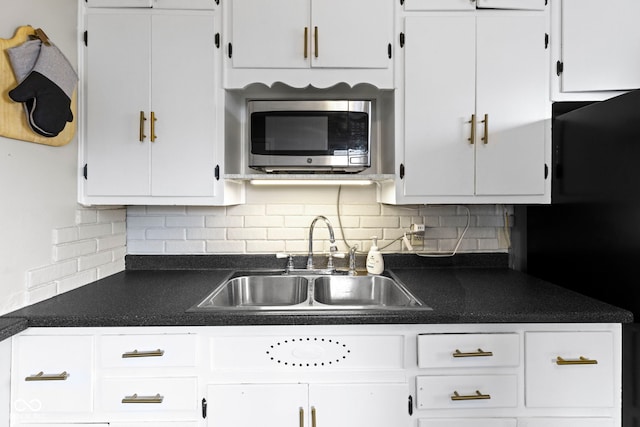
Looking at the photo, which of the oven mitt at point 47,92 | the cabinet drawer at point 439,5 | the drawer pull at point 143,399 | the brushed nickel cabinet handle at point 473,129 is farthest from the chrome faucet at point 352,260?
the oven mitt at point 47,92

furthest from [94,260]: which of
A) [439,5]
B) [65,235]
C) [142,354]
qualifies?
[439,5]

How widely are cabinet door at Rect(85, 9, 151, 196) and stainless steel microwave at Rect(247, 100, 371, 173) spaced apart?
0.50 m

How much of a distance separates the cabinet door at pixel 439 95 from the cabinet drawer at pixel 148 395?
3.84ft

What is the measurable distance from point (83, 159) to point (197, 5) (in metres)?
0.84

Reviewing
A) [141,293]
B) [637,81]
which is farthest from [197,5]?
[637,81]

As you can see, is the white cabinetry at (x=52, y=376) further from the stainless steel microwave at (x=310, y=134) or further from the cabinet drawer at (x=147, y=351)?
the stainless steel microwave at (x=310, y=134)

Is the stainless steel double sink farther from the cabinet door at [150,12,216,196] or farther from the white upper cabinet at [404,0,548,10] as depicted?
the white upper cabinet at [404,0,548,10]

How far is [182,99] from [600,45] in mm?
1849

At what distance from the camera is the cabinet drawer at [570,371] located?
4.31 ft

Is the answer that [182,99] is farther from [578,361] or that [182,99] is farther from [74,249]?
[578,361]

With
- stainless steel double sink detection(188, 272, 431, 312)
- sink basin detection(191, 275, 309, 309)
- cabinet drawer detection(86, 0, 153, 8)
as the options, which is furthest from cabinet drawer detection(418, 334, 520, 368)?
cabinet drawer detection(86, 0, 153, 8)

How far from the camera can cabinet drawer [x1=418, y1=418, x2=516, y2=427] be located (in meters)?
1.32

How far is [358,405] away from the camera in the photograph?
1.31 meters

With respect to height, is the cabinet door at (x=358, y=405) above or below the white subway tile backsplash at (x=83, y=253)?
below
